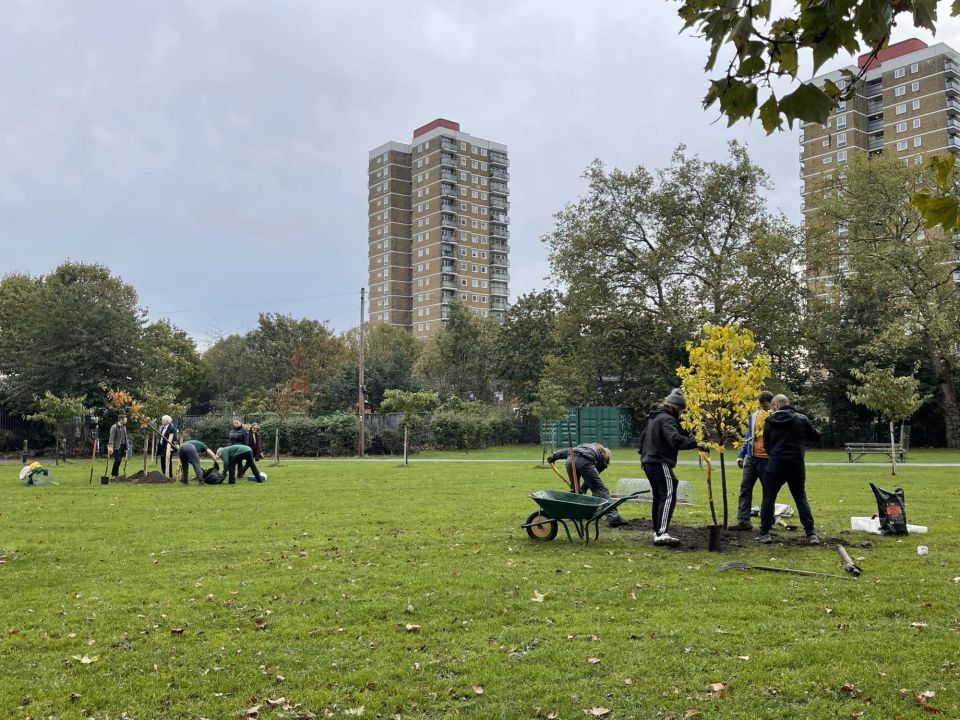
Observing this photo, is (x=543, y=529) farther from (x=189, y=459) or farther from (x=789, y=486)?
(x=189, y=459)

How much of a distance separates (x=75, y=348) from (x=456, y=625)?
32953 millimetres

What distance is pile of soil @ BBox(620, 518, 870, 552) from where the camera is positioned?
871cm

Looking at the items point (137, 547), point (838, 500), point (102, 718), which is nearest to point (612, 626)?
point (102, 718)

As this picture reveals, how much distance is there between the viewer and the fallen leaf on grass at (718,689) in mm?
4215

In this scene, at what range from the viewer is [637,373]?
1641 inches

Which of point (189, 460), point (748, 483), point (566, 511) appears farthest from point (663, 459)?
point (189, 460)

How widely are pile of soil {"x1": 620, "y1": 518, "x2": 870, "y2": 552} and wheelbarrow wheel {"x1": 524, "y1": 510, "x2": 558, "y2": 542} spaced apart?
1108 mm

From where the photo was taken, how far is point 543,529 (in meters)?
9.30

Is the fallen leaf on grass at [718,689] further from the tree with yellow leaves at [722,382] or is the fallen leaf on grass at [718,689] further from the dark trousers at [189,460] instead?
the dark trousers at [189,460]

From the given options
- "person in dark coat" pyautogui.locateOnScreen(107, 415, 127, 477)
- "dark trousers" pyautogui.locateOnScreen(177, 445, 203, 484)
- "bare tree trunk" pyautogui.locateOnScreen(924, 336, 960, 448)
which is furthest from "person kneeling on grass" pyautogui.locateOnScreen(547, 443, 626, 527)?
"bare tree trunk" pyautogui.locateOnScreen(924, 336, 960, 448)

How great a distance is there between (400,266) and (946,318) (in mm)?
94225

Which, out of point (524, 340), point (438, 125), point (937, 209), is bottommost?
point (937, 209)

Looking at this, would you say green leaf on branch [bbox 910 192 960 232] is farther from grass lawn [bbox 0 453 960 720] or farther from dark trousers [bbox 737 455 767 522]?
dark trousers [bbox 737 455 767 522]

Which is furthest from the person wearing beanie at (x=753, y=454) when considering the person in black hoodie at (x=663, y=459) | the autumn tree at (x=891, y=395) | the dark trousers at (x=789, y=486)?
the autumn tree at (x=891, y=395)
